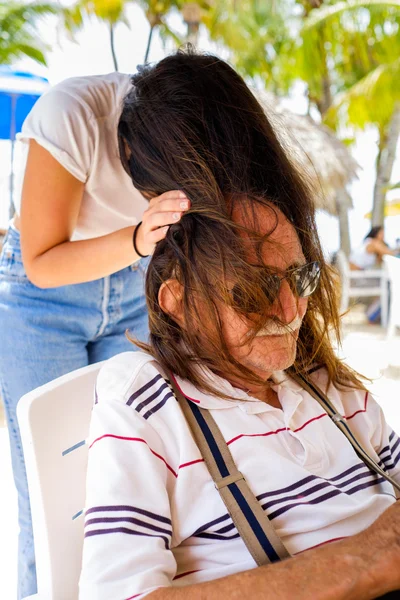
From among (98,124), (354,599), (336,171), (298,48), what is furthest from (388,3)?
(354,599)

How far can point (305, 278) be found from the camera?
1126mm

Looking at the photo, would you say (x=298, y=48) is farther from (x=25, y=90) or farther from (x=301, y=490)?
(x=301, y=490)

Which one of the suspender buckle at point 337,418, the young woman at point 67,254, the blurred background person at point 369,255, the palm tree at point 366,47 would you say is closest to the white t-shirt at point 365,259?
the blurred background person at point 369,255

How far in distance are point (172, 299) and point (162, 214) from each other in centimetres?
15

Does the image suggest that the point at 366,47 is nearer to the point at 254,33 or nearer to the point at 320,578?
the point at 254,33

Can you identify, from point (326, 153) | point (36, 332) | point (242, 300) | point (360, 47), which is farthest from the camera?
point (360, 47)

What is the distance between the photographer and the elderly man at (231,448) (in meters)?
0.84

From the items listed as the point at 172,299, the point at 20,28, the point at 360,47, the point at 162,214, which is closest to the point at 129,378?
the point at 172,299

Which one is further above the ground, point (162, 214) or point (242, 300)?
point (162, 214)

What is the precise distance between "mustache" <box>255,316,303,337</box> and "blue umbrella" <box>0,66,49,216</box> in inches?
158

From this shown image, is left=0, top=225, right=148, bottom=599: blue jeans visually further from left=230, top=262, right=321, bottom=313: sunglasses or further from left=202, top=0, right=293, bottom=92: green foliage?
left=202, top=0, right=293, bottom=92: green foliage

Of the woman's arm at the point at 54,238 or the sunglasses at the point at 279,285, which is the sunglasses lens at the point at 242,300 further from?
the woman's arm at the point at 54,238

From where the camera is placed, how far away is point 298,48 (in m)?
12.1

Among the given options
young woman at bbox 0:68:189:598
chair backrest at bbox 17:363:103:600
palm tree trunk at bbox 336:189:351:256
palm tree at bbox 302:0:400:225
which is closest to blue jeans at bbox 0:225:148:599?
young woman at bbox 0:68:189:598
